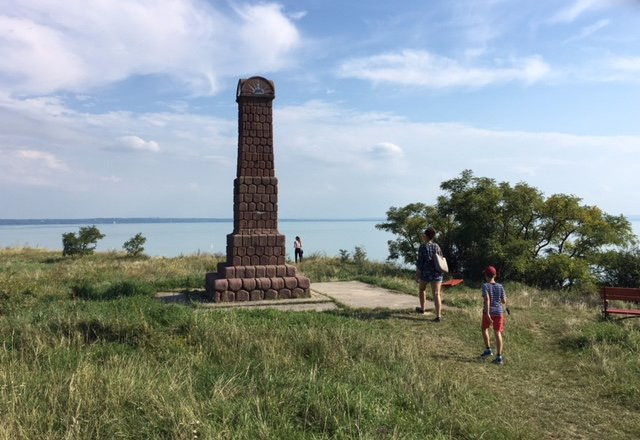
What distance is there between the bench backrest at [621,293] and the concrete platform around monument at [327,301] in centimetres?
346

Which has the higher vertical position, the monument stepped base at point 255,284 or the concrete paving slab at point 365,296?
the monument stepped base at point 255,284

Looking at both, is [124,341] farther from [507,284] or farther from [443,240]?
[443,240]

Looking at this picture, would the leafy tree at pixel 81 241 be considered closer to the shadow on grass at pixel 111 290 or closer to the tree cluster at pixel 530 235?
the shadow on grass at pixel 111 290

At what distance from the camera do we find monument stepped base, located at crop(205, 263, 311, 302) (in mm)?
10742

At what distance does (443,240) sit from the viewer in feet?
73.0

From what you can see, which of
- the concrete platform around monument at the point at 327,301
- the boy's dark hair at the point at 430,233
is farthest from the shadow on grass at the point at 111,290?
the boy's dark hair at the point at 430,233

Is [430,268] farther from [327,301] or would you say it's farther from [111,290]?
[111,290]

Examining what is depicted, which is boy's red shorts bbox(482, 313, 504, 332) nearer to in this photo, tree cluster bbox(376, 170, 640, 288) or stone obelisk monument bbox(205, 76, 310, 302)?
stone obelisk monument bbox(205, 76, 310, 302)

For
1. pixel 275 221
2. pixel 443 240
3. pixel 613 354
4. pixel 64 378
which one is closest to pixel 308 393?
pixel 64 378

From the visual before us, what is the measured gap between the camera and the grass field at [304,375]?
4316 mm

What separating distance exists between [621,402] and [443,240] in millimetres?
16732

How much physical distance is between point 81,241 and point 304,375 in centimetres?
2405

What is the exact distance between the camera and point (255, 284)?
433 inches

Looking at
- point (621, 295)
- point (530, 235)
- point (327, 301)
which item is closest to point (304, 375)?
point (327, 301)
